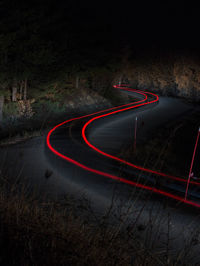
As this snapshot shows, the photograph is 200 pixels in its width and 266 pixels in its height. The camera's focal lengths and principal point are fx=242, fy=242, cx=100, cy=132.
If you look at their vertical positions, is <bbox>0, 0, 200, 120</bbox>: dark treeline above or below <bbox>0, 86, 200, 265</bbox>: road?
above

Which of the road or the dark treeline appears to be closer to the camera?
the road

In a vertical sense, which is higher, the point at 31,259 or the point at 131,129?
the point at 31,259

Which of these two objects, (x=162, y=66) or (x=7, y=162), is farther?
(x=162, y=66)

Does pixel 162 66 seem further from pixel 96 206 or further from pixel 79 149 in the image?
pixel 96 206

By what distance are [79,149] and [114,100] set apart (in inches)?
1265

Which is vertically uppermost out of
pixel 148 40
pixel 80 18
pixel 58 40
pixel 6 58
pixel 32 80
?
pixel 148 40

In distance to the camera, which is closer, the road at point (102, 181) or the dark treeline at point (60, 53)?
the road at point (102, 181)

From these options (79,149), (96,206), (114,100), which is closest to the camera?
(96,206)

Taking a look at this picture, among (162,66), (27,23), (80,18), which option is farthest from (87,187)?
(162,66)

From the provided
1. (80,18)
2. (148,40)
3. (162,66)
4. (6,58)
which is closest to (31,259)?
(6,58)

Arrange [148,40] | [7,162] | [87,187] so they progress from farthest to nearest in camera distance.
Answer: [148,40] → [7,162] → [87,187]

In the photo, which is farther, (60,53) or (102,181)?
(60,53)

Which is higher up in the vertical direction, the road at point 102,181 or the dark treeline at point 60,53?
the dark treeline at point 60,53

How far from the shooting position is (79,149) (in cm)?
1427
